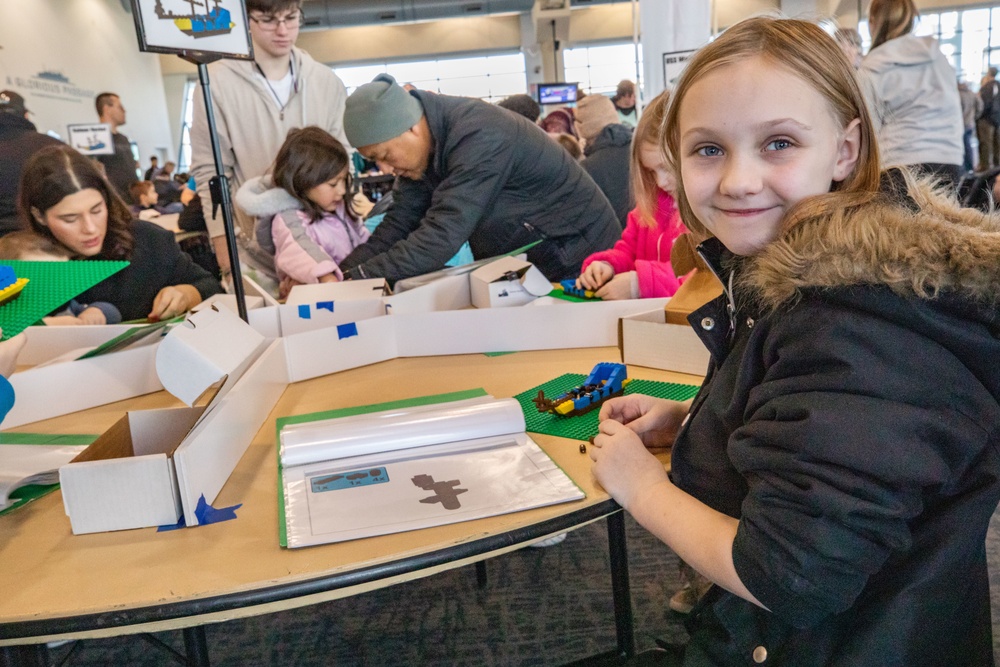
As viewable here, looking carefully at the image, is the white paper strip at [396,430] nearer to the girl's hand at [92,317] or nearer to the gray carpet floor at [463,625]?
the gray carpet floor at [463,625]

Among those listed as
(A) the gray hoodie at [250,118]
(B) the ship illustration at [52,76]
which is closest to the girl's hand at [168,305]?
(A) the gray hoodie at [250,118]

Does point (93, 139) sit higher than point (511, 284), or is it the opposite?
point (93, 139)

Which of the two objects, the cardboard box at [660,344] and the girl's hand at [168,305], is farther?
the girl's hand at [168,305]

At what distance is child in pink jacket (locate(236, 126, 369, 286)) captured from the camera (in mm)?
2525

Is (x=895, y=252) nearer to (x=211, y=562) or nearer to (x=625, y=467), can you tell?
(x=625, y=467)

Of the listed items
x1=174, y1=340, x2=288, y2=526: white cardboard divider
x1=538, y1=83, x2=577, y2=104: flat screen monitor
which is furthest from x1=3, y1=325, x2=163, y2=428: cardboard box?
x1=538, y1=83, x2=577, y2=104: flat screen monitor

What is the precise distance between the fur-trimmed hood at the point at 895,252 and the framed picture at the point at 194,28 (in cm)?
105

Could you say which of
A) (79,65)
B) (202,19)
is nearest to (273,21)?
(202,19)

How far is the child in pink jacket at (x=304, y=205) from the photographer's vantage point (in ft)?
8.29

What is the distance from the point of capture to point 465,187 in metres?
2.14

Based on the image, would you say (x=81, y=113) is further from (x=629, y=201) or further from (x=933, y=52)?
(x=933, y=52)

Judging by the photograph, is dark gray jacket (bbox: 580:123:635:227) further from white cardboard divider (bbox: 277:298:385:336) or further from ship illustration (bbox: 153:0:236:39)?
ship illustration (bbox: 153:0:236:39)

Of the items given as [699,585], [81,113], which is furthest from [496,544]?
[81,113]

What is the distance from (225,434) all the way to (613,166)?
2.74 meters
